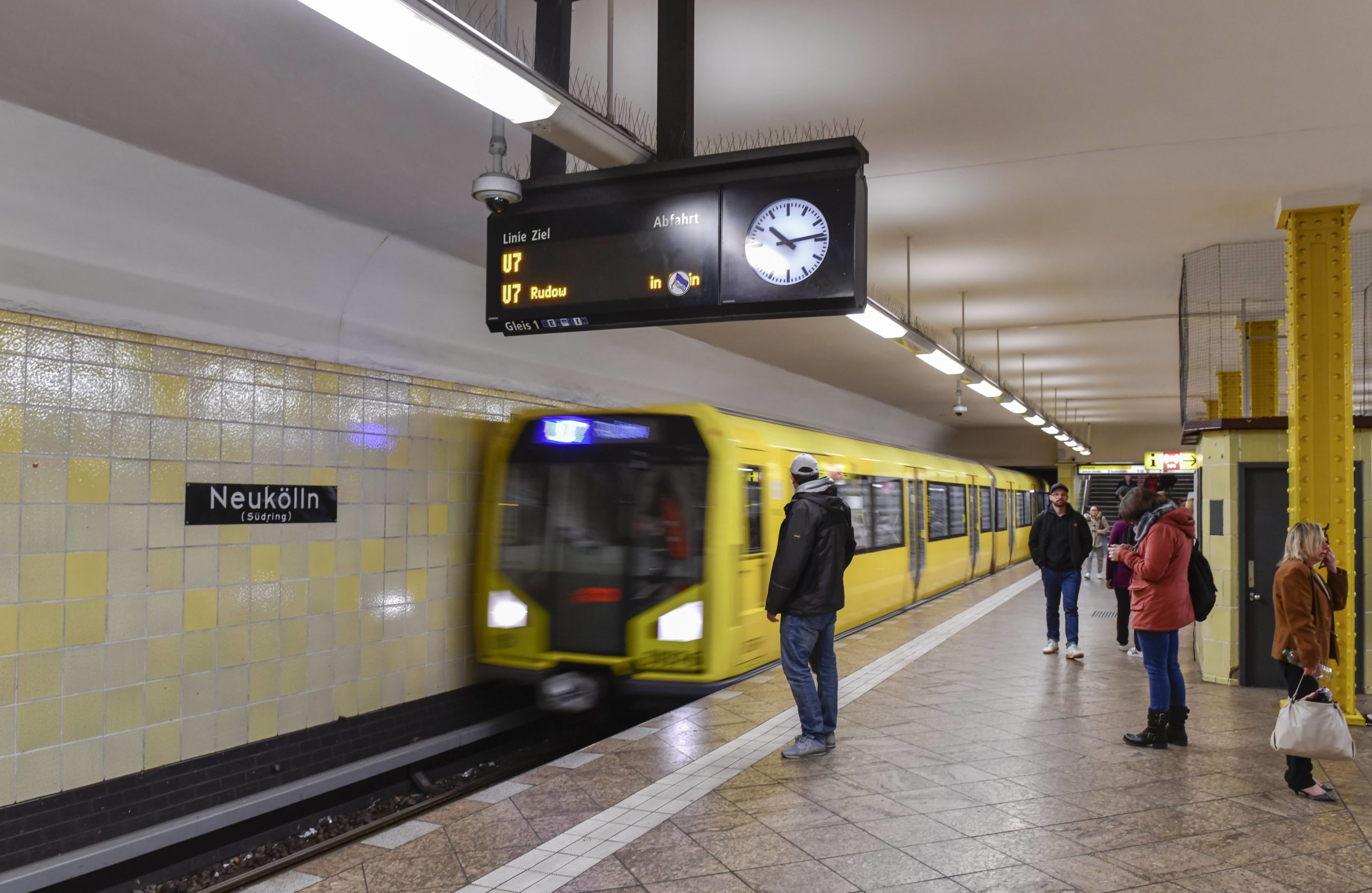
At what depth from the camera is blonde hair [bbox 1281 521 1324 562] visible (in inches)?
196

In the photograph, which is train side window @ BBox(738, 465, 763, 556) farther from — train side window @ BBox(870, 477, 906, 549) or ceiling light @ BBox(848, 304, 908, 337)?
train side window @ BBox(870, 477, 906, 549)

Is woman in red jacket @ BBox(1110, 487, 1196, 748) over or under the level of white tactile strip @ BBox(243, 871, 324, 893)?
over

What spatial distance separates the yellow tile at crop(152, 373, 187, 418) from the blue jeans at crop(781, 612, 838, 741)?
3935mm

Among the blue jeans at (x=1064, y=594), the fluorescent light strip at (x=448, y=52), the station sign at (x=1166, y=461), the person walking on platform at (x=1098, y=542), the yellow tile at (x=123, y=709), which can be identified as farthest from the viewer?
the station sign at (x=1166, y=461)

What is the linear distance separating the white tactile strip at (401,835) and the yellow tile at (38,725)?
6.59 ft

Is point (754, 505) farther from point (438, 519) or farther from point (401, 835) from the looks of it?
point (401, 835)

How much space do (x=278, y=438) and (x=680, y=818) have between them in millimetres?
3839

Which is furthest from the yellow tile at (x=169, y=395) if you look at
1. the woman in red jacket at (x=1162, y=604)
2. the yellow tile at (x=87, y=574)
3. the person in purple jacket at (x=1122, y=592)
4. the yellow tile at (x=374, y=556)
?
the person in purple jacket at (x=1122, y=592)

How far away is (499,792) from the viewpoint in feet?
17.1

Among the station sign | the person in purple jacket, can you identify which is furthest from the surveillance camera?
the station sign

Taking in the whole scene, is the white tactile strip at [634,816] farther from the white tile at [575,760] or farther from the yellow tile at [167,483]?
the yellow tile at [167,483]

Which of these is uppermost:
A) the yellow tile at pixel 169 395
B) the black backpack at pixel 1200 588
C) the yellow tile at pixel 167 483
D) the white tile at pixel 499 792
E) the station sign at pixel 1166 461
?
the station sign at pixel 1166 461

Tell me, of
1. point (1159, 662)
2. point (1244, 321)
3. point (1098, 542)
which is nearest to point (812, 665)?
point (1159, 662)

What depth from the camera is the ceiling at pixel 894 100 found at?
4258 mm
